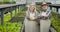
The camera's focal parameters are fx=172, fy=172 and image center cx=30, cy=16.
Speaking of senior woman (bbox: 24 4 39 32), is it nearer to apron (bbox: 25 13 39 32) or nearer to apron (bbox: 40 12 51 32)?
apron (bbox: 25 13 39 32)

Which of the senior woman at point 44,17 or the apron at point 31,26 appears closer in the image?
the senior woman at point 44,17

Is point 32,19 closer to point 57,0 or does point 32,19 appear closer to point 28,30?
point 28,30

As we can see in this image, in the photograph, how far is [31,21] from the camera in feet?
10.5

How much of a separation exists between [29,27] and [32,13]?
29cm

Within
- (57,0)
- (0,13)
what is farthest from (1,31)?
(57,0)

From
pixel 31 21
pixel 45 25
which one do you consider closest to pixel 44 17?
pixel 45 25

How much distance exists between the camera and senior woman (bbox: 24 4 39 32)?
312 cm

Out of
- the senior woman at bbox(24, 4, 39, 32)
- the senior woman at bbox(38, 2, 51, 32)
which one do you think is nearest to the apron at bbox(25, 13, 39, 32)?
the senior woman at bbox(24, 4, 39, 32)

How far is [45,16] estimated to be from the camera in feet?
10.1

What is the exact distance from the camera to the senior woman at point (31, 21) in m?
3.12

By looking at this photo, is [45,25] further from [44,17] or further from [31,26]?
[31,26]

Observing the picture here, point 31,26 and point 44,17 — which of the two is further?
point 31,26

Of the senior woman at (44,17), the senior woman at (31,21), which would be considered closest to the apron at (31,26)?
the senior woman at (31,21)

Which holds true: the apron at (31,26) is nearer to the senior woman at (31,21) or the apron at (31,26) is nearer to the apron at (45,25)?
the senior woman at (31,21)
